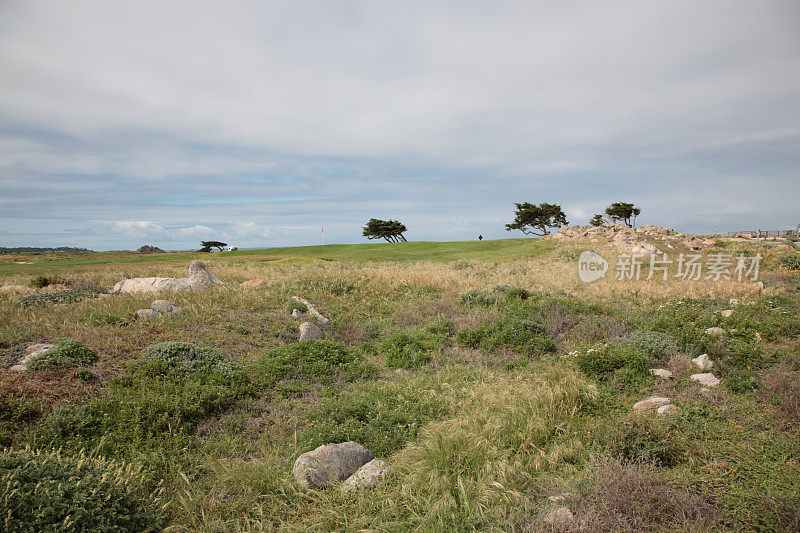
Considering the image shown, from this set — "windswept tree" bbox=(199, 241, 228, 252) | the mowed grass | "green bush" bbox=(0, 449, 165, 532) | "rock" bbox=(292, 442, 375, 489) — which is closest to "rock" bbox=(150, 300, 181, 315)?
the mowed grass

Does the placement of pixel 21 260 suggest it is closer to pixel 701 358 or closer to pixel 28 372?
pixel 28 372

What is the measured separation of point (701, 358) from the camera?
294 inches

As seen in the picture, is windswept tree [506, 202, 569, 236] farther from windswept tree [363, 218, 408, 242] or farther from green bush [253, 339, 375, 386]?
green bush [253, 339, 375, 386]

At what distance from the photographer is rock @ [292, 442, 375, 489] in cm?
442

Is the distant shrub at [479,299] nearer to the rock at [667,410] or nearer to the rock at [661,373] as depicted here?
the rock at [661,373]

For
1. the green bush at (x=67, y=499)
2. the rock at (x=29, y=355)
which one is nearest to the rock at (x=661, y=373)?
the green bush at (x=67, y=499)

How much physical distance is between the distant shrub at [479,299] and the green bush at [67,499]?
10047 mm

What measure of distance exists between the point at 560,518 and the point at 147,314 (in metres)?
9.33

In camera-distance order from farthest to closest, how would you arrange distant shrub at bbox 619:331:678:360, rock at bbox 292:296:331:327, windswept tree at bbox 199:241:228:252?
windswept tree at bbox 199:241:228:252, rock at bbox 292:296:331:327, distant shrub at bbox 619:331:678:360

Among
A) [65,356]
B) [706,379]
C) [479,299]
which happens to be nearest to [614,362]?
[706,379]

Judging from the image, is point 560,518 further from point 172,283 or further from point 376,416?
point 172,283

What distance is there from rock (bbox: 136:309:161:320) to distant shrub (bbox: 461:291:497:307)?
8.42 metres

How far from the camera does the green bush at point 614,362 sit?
22.6ft

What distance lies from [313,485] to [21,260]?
33.7 m
